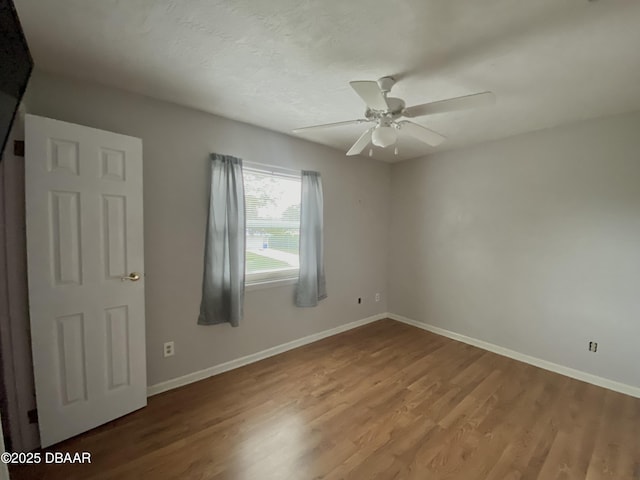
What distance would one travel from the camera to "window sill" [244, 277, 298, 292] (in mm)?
2826

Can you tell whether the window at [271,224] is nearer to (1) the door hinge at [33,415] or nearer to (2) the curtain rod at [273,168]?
(2) the curtain rod at [273,168]

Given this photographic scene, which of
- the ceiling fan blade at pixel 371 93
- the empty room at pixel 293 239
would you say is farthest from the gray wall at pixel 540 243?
the ceiling fan blade at pixel 371 93

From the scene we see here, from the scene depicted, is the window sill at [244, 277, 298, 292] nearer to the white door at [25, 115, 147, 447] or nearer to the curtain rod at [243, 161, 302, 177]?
the white door at [25, 115, 147, 447]

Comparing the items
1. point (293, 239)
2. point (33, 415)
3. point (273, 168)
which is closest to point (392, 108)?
point (273, 168)

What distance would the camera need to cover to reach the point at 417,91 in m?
2.03

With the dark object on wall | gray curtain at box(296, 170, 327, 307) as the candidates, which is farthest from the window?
the dark object on wall

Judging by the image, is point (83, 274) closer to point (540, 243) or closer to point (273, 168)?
point (273, 168)

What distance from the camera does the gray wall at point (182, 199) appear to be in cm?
200

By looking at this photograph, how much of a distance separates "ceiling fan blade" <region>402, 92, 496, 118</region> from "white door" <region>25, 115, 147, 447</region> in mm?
1957

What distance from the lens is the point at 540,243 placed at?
112 inches

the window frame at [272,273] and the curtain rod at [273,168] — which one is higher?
the curtain rod at [273,168]

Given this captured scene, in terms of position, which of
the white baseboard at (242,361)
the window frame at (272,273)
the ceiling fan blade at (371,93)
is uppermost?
the ceiling fan blade at (371,93)

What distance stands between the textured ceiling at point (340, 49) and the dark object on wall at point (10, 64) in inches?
21.0

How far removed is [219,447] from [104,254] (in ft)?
4.89
